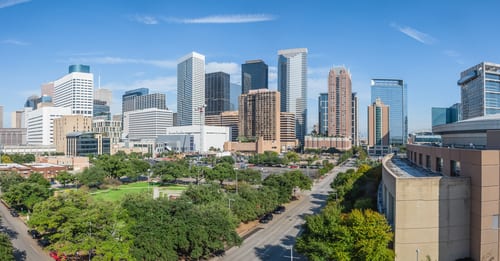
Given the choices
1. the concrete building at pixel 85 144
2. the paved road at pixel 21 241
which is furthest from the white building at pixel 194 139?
the paved road at pixel 21 241

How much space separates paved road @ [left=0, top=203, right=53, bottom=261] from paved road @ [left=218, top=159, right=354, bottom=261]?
17516mm

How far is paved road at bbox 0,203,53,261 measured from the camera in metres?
32.9

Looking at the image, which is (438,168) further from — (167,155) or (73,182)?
(167,155)

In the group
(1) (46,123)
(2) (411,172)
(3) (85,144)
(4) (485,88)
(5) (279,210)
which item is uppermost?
(4) (485,88)

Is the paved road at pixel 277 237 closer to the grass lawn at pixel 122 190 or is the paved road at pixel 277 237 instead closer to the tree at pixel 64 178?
the grass lawn at pixel 122 190

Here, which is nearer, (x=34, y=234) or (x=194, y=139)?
(x=34, y=234)

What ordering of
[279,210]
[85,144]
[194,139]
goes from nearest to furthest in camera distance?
1. [279,210]
2. [85,144]
3. [194,139]

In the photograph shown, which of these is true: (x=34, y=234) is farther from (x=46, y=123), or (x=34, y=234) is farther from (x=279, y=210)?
(x=46, y=123)

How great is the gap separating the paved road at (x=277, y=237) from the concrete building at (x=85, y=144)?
10011 centimetres

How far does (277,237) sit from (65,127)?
144 meters

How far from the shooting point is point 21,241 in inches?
1479

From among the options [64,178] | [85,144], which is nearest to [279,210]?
[64,178]

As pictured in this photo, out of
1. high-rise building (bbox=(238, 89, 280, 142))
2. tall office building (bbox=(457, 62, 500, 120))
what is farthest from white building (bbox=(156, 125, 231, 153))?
tall office building (bbox=(457, 62, 500, 120))

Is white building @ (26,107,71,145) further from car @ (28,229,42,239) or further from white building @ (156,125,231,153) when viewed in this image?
car @ (28,229,42,239)
